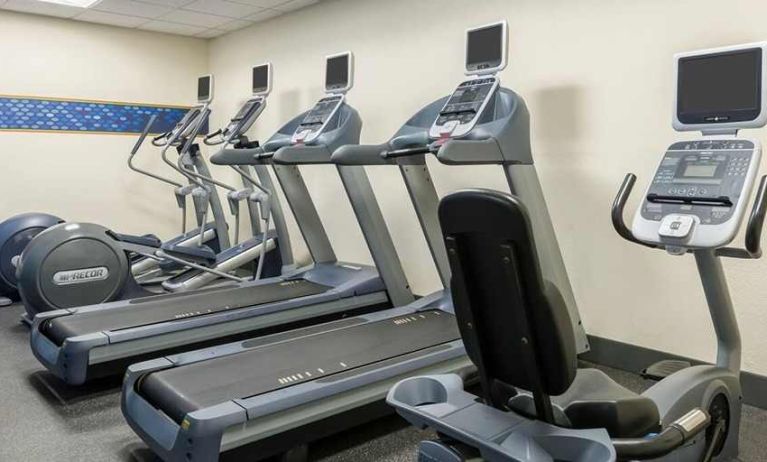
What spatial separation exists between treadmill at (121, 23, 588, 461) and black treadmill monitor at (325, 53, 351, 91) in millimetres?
847

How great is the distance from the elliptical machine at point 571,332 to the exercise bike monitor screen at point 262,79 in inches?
141

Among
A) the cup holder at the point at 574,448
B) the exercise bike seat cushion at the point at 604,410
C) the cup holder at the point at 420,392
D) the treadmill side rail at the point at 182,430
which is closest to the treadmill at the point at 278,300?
the treadmill side rail at the point at 182,430

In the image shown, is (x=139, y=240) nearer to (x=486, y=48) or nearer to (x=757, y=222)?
(x=486, y=48)

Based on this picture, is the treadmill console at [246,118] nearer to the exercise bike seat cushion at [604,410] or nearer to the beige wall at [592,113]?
the beige wall at [592,113]

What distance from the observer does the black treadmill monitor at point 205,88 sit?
231 inches

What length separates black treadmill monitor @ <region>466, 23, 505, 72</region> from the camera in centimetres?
340

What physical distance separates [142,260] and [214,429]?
3623mm

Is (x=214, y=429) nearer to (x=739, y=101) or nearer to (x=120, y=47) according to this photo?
(x=739, y=101)

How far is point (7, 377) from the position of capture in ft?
11.4

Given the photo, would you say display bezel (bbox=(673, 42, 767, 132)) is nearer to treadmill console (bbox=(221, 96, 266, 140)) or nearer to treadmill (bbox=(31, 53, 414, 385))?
treadmill (bbox=(31, 53, 414, 385))

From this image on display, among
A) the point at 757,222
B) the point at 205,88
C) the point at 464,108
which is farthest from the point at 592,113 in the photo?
the point at 205,88

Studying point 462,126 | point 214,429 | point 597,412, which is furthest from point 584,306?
point 214,429

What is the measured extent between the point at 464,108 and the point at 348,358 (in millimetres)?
1524

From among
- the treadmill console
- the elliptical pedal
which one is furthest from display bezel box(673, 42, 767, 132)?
the treadmill console
